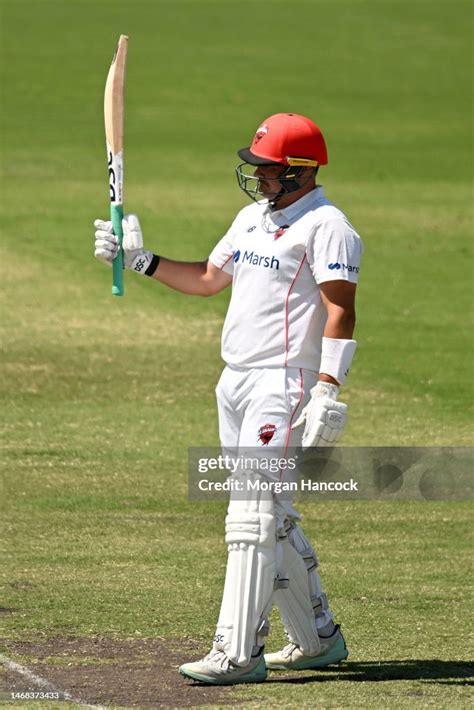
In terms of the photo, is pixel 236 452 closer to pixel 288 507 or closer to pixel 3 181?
pixel 288 507

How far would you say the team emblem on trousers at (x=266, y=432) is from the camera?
6.64 meters

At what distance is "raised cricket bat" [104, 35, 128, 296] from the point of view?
7277mm

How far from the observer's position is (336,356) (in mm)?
6562

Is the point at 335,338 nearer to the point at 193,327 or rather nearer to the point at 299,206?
the point at 299,206

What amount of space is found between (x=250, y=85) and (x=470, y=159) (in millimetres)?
6750

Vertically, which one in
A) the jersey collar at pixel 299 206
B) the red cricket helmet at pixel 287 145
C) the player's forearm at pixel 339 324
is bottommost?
the player's forearm at pixel 339 324

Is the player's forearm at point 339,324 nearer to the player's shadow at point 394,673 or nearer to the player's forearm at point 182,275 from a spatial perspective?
the player's forearm at point 182,275

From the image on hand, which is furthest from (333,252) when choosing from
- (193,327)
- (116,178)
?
(193,327)

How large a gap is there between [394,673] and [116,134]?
2.72 metres

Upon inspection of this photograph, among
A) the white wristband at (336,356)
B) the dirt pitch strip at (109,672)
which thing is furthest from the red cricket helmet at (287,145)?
the dirt pitch strip at (109,672)

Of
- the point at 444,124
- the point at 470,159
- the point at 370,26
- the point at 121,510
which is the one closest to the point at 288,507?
the point at 121,510

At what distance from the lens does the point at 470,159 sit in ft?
91.2

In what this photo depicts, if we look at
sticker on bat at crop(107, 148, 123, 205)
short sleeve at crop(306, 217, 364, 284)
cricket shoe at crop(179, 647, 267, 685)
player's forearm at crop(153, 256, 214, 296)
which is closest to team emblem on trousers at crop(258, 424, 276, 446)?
short sleeve at crop(306, 217, 364, 284)

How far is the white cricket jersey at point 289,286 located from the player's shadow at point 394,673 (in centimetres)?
132
